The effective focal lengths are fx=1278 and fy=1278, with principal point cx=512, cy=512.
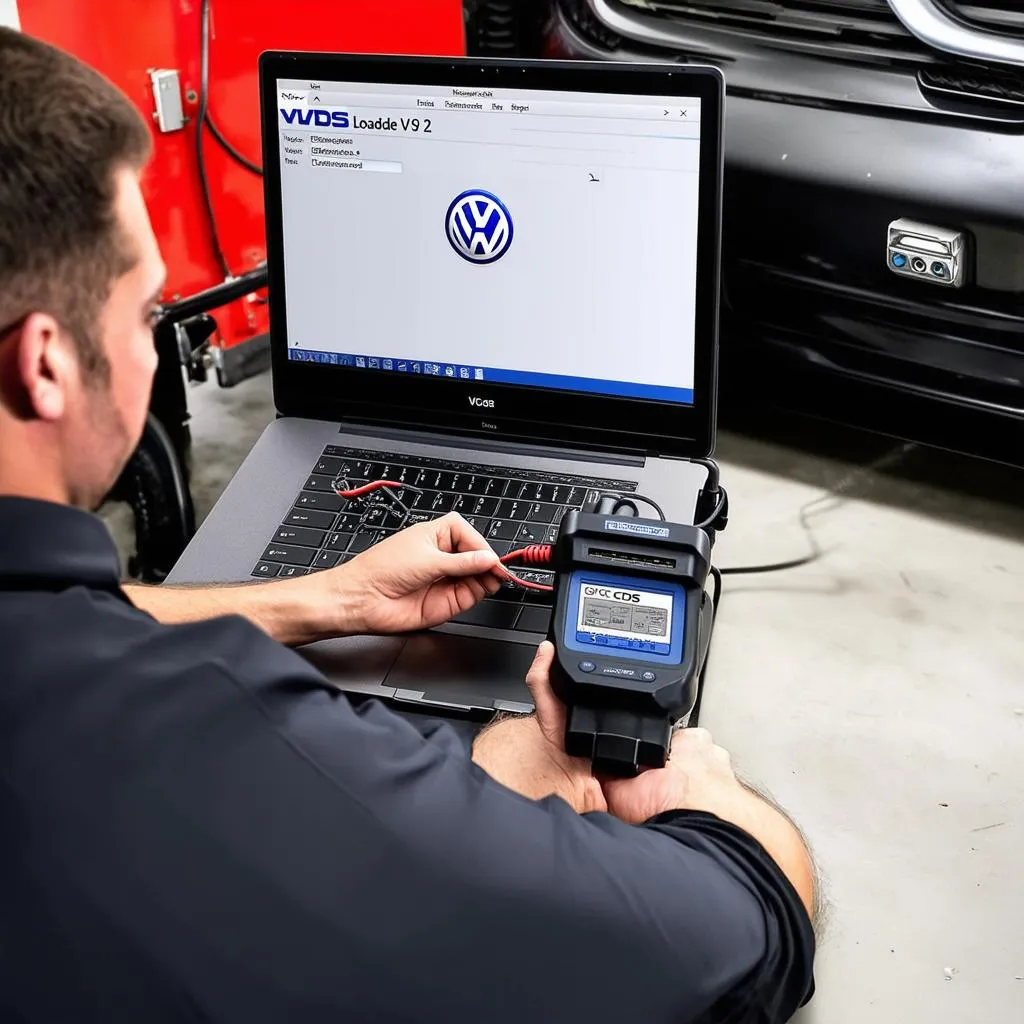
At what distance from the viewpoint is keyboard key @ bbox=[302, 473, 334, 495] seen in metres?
1.21

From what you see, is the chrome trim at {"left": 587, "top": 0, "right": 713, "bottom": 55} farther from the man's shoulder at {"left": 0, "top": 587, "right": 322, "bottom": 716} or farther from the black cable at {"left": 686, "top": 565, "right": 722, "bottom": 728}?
the man's shoulder at {"left": 0, "top": 587, "right": 322, "bottom": 716}

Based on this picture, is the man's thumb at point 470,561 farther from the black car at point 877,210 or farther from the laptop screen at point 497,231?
the black car at point 877,210

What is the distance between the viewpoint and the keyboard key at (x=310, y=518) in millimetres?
1171

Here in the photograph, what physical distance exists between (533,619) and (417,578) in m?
0.11

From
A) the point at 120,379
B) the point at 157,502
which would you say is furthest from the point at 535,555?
the point at 157,502

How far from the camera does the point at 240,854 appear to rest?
55cm

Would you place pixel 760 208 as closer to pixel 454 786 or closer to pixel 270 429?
pixel 270 429

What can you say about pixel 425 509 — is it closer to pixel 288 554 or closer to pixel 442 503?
pixel 442 503

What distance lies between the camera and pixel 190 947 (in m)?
0.54

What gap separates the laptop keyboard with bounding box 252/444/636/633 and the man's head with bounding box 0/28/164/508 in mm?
446

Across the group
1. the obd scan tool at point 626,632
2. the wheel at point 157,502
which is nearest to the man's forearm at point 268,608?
the obd scan tool at point 626,632

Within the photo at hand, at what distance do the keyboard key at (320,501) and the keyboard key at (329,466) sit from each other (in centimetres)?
3

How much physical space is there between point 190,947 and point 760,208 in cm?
138

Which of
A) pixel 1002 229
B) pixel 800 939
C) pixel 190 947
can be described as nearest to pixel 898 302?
pixel 1002 229
